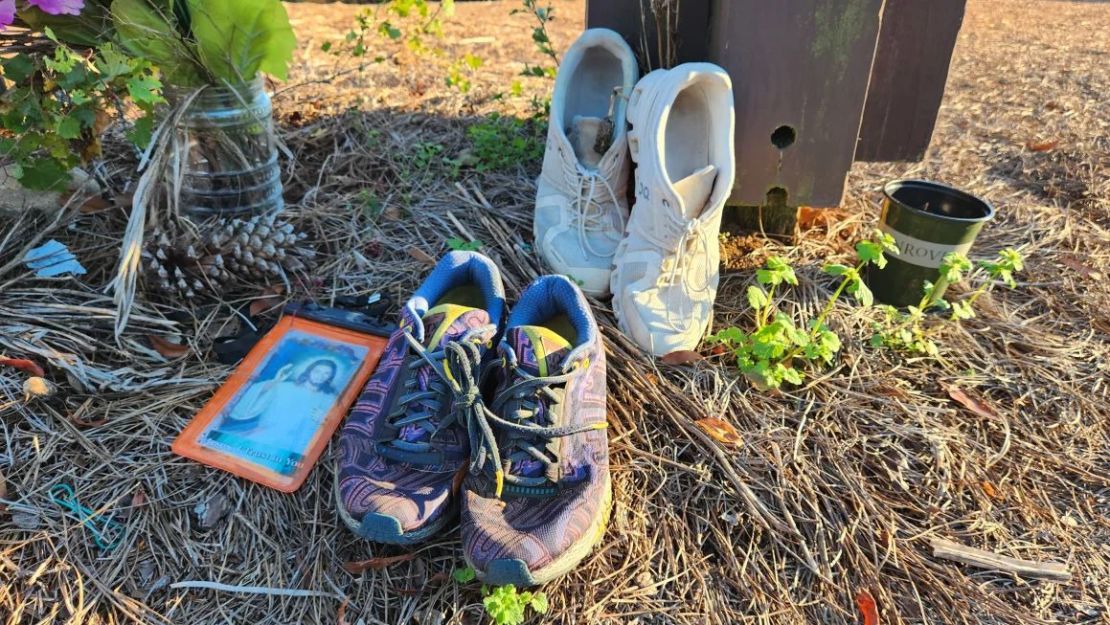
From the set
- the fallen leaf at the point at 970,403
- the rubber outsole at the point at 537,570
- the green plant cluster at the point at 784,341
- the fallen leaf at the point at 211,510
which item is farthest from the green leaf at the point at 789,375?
the fallen leaf at the point at 211,510

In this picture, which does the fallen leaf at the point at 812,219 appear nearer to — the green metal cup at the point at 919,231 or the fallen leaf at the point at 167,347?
the green metal cup at the point at 919,231

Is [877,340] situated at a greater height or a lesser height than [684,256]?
lesser

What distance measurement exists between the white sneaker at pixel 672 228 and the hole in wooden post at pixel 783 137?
0.69ft

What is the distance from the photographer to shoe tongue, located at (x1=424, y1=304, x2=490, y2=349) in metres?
1.60

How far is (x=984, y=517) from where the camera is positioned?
5.20ft

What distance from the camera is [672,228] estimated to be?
1881mm

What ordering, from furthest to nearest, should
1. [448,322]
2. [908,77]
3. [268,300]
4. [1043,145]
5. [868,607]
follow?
[1043,145]
[908,77]
[268,300]
[448,322]
[868,607]

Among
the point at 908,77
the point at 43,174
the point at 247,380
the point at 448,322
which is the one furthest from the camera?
the point at 908,77

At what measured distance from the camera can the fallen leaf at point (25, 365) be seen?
1623mm

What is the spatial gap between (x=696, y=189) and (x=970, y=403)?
3.14ft

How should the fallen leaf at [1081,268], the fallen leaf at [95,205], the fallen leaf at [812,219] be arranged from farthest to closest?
the fallen leaf at [812,219] < the fallen leaf at [1081,268] < the fallen leaf at [95,205]

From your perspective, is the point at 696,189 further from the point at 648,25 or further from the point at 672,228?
the point at 648,25

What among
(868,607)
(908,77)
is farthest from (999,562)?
(908,77)

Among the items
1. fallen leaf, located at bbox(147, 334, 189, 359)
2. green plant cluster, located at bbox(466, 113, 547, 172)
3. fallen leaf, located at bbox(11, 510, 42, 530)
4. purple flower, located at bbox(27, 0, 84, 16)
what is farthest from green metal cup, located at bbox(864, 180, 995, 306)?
fallen leaf, located at bbox(11, 510, 42, 530)
